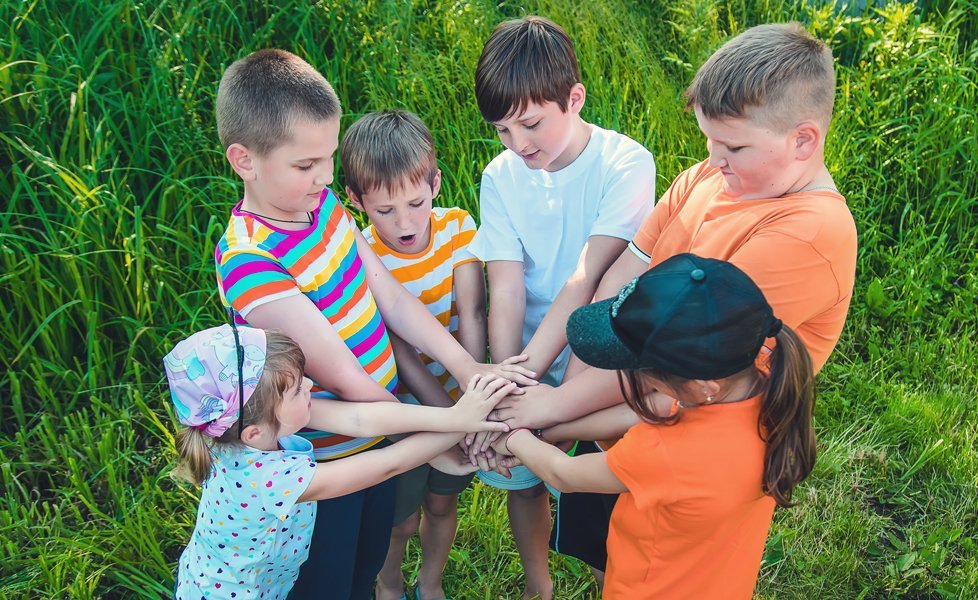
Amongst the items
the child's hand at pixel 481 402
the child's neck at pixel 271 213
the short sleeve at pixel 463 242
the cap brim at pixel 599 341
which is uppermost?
the child's neck at pixel 271 213

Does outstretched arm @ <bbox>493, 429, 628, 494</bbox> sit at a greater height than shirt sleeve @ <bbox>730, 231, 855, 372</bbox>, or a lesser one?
lesser

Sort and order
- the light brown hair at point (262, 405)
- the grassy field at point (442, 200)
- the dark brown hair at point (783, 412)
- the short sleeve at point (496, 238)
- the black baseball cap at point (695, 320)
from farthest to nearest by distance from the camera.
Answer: the grassy field at point (442, 200) → the short sleeve at point (496, 238) → the light brown hair at point (262, 405) → the dark brown hair at point (783, 412) → the black baseball cap at point (695, 320)

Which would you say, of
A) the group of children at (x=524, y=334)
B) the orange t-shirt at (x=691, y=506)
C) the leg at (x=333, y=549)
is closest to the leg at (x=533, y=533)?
the group of children at (x=524, y=334)

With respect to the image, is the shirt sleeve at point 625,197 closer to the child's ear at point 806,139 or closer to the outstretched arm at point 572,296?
the outstretched arm at point 572,296

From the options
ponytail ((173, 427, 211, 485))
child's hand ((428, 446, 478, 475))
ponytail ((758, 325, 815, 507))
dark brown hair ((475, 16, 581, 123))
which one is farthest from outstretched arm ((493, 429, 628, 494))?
dark brown hair ((475, 16, 581, 123))

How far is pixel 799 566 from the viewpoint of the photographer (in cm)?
279

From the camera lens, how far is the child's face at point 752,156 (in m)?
1.85

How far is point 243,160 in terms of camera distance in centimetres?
209

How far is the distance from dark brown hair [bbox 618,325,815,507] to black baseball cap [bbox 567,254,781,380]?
0.24 ft

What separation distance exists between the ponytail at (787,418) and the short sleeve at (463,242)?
1027 mm

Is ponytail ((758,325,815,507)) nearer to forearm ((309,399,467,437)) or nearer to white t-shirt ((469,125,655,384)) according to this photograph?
white t-shirt ((469,125,655,384))

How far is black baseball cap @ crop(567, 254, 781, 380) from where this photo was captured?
1565 millimetres

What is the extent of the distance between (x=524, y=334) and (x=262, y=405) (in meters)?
0.93

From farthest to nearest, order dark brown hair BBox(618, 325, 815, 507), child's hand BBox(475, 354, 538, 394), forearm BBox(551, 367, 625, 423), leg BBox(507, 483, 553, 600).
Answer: leg BBox(507, 483, 553, 600), child's hand BBox(475, 354, 538, 394), forearm BBox(551, 367, 625, 423), dark brown hair BBox(618, 325, 815, 507)
